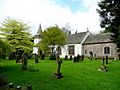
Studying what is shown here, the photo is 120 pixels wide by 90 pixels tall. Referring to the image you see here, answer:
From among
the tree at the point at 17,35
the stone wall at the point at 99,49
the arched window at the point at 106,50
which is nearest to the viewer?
the tree at the point at 17,35

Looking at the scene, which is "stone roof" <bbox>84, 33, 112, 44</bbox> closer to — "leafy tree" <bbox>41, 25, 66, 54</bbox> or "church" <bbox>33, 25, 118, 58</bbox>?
"church" <bbox>33, 25, 118, 58</bbox>

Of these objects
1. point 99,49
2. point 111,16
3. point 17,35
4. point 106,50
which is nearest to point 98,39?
point 99,49

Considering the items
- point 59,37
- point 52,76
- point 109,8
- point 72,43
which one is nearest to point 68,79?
point 52,76

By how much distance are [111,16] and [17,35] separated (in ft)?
78.4

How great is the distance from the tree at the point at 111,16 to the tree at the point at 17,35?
20073 millimetres

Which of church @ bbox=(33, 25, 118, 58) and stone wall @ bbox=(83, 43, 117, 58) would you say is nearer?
stone wall @ bbox=(83, 43, 117, 58)

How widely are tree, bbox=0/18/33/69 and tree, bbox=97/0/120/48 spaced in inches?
790

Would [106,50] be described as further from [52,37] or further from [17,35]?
[17,35]

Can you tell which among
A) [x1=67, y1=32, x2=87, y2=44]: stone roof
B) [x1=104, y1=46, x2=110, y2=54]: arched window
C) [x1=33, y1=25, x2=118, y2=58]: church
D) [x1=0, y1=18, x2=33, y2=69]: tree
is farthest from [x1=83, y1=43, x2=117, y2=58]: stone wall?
[x1=0, y1=18, x2=33, y2=69]: tree

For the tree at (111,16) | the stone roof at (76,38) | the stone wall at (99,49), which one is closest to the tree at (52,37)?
the stone wall at (99,49)

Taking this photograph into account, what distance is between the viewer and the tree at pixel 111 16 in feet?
112

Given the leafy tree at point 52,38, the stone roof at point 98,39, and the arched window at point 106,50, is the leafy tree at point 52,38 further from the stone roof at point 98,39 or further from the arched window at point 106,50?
the arched window at point 106,50

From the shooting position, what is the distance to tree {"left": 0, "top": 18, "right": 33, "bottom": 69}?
5156cm

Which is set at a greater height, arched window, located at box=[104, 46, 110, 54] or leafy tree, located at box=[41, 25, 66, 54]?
leafy tree, located at box=[41, 25, 66, 54]
